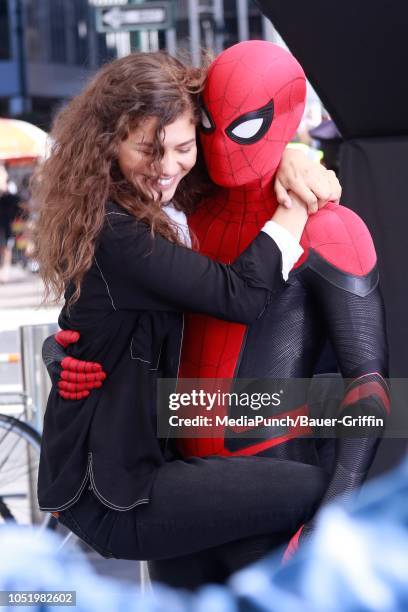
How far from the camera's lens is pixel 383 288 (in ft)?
7.91

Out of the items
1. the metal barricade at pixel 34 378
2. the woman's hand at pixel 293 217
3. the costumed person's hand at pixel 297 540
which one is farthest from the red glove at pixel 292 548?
the metal barricade at pixel 34 378

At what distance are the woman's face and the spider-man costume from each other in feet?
0.22

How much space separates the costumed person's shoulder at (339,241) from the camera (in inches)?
80.6

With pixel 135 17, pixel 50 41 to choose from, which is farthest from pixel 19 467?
pixel 50 41

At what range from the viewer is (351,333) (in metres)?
2.02

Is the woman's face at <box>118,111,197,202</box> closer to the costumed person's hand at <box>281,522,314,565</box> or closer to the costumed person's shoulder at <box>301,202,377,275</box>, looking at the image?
the costumed person's shoulder at <box>301,202,377,275</box>

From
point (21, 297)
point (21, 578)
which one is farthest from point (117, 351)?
point (21, 297)

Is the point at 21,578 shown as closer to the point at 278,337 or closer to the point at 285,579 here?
the point at 285,579

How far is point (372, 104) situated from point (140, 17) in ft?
29.9

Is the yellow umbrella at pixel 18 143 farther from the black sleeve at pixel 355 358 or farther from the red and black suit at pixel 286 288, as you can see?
the black sleeve at pixel 355 358

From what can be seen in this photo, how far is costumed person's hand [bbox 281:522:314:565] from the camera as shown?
200 centimetres

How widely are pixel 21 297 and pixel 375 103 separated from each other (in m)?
11.6

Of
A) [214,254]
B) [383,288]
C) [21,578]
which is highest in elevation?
[214,254]

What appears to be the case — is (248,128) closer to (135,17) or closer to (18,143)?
(135,17)
